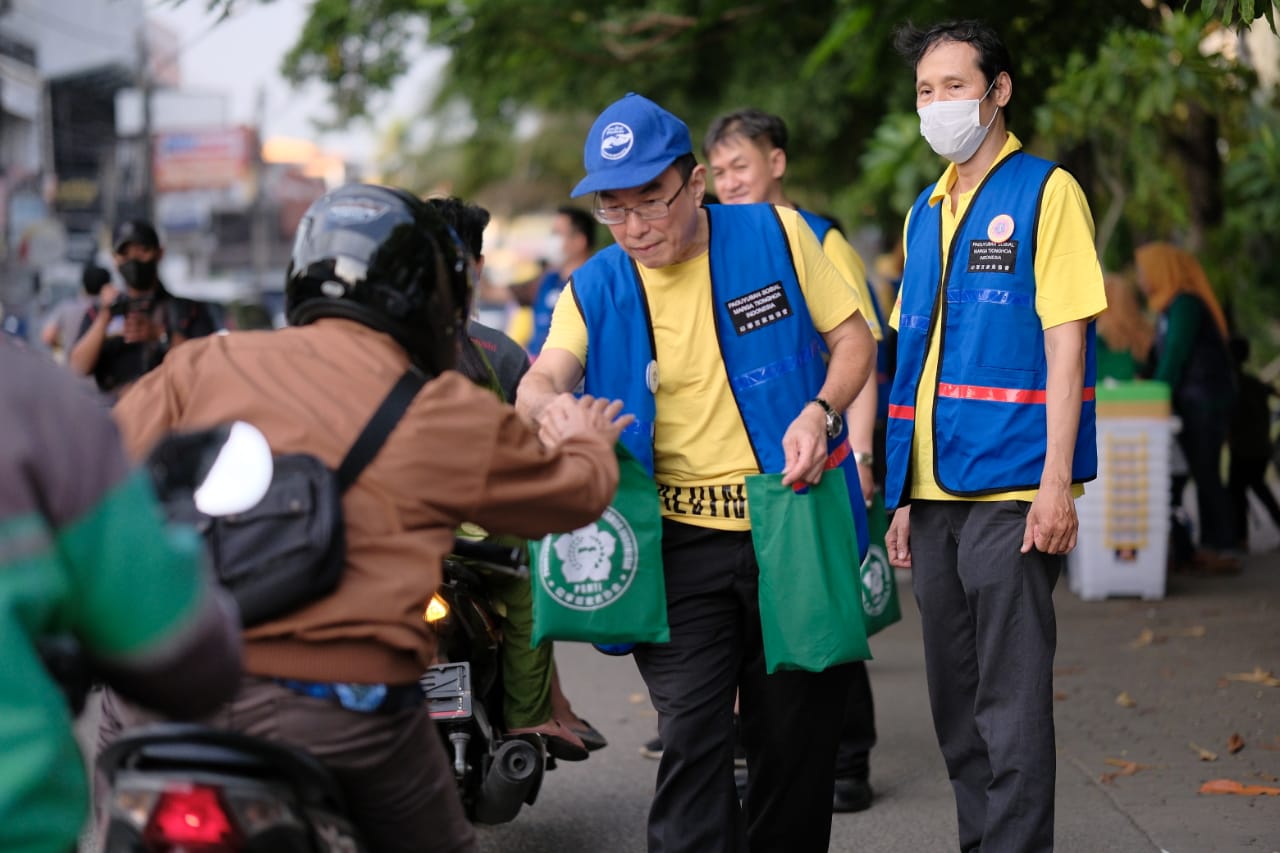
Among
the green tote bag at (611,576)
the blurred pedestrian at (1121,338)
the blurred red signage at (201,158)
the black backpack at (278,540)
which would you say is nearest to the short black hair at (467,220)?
the green tote bag at (611,576)

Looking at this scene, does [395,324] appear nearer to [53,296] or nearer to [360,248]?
[360,248]

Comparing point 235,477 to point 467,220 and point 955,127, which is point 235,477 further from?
point 467,220

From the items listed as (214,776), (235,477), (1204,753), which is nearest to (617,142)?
(235,477)

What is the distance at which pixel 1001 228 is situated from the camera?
4.32 m

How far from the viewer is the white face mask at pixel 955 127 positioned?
442 cm

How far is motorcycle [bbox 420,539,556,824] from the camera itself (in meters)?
4.95

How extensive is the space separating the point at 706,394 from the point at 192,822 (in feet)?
6.84

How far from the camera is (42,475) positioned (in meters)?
1.89

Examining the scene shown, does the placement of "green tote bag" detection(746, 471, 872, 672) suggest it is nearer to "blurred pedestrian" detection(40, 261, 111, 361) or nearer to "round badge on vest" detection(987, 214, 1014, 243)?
"round badge on vest" detection(987, 214, 1014, 243)

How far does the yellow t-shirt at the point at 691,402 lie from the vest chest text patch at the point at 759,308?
0.06 meters

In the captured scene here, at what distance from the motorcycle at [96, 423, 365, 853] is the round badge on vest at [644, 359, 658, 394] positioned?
1743mm

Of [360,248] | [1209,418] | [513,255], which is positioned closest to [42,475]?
[360,248]

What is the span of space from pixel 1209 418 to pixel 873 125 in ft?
20.5

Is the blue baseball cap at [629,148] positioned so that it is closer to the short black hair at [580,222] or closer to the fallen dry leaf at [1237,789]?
the fallen dry leaf at [1237,789]
